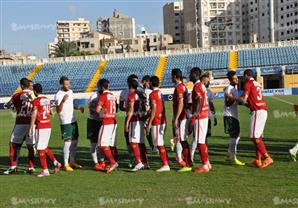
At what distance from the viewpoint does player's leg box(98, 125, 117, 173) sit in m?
8.76

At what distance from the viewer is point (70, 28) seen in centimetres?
17012

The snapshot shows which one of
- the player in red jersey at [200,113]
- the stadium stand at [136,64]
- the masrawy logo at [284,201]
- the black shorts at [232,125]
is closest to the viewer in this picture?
the masrawy logo at [284,201]

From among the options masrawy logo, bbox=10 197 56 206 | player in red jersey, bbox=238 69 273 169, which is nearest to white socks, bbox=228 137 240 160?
player in red jersey, bbox=238 69 273 169

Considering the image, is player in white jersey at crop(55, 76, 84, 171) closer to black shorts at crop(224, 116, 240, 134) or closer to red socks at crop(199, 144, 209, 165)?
red socks at crop(199, 144, 209, 165)

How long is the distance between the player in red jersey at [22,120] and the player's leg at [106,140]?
62.5 inches

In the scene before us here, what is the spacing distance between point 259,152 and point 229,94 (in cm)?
138

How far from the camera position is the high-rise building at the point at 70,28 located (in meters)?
169

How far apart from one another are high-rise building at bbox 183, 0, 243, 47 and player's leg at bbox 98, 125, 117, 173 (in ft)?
413

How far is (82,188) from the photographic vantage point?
7.52m

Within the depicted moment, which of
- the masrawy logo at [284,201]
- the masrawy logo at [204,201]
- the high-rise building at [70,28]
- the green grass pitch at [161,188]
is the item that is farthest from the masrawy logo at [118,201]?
the high-rise building at [70,28]

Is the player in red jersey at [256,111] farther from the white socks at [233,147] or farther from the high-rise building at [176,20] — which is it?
the high-rise building at [176,20]

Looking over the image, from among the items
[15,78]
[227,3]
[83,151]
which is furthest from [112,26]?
[83,151]

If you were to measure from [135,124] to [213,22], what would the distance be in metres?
132

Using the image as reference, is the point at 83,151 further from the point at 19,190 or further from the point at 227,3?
the point at 227,3
